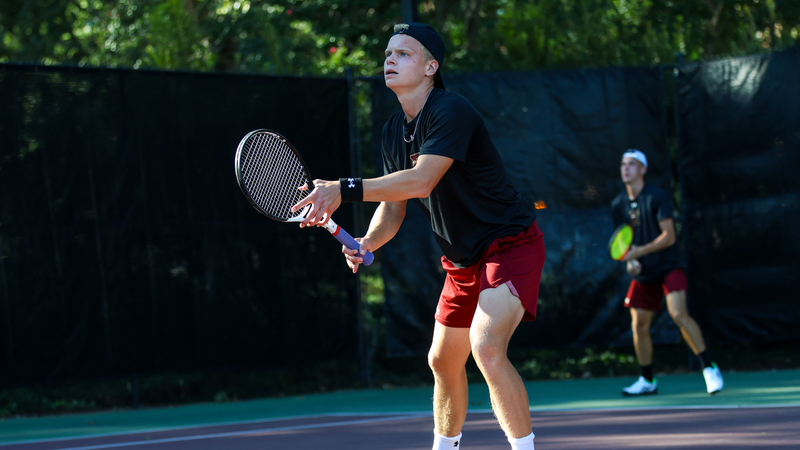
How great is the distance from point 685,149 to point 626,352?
1.82m

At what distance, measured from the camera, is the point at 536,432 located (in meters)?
4.90

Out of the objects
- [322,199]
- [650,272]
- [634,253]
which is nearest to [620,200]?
[634,253]

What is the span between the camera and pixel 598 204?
714cm

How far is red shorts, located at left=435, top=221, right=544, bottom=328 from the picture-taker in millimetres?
3252

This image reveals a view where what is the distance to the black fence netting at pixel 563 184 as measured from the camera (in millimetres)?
7094

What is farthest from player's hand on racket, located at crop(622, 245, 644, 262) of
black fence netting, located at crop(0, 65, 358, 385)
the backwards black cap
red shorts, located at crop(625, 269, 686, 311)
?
the backwards black cap

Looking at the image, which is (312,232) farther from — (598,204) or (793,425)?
(793,425)

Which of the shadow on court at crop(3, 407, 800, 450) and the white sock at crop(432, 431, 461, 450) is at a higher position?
the white sock at crop(432, 431, 461, 450)

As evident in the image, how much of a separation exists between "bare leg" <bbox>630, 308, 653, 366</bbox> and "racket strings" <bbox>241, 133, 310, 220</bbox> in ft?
11.5

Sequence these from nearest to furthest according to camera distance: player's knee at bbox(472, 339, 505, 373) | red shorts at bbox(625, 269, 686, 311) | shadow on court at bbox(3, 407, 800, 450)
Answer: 1. player's knee at bbox(472, 339, 505, 373)
2. shadow on court at bbox(3, 407, 800, 450)
3. red shorts at bbox(625, 269, 686, 311)

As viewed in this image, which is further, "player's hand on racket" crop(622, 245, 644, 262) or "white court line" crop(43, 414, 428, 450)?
"player's hand on racket" crop(622, 245, 644, 262)

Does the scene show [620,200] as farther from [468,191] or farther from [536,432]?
[468,191]

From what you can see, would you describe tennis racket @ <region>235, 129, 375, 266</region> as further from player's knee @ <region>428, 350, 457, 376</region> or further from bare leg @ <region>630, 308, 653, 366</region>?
bare leg @ <region>630, 308, 653, 366</region>

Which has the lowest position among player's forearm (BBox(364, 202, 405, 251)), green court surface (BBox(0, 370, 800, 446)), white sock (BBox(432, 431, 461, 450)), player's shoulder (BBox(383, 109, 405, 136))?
green court surface (BBox(0, 370, 800, 446))
